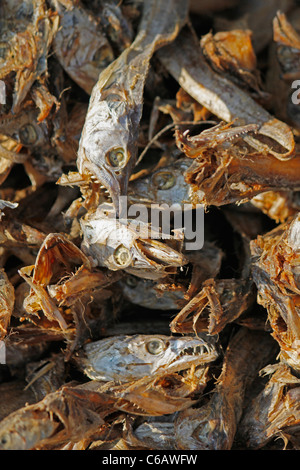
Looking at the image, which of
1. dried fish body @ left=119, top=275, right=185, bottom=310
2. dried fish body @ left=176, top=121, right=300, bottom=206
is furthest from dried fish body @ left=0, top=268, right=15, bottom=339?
dried fish body @ left=176, top=121, right=300, bottom=206

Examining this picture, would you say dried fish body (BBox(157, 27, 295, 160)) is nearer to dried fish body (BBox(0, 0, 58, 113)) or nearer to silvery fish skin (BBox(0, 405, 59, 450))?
dried fish body (BBox(0, 0, 58, 113))

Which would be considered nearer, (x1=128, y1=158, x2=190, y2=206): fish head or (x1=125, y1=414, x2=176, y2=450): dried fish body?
(x1=125, y1=414, x2=176, y2=450): dried fish body

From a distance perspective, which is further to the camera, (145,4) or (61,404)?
(145,4)

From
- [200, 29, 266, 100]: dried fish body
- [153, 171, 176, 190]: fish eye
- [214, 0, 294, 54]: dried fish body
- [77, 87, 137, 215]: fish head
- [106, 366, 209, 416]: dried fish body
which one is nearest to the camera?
[106, 366, 209, 416]: dried fish body

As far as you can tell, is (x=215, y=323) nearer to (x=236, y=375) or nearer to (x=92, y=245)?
(x=236, y=375)

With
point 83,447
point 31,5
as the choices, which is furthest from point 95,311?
point 31,5

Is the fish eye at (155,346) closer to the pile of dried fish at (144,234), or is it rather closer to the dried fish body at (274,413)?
the pile of dried fish at (144,234)

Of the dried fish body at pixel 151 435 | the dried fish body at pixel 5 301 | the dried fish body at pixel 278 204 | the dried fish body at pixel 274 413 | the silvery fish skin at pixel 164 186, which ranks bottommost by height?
the dried fish body at pixel 274 413

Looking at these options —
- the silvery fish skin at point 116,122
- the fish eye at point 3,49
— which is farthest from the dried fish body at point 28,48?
Result: the silvery fish skin at point 116,122
